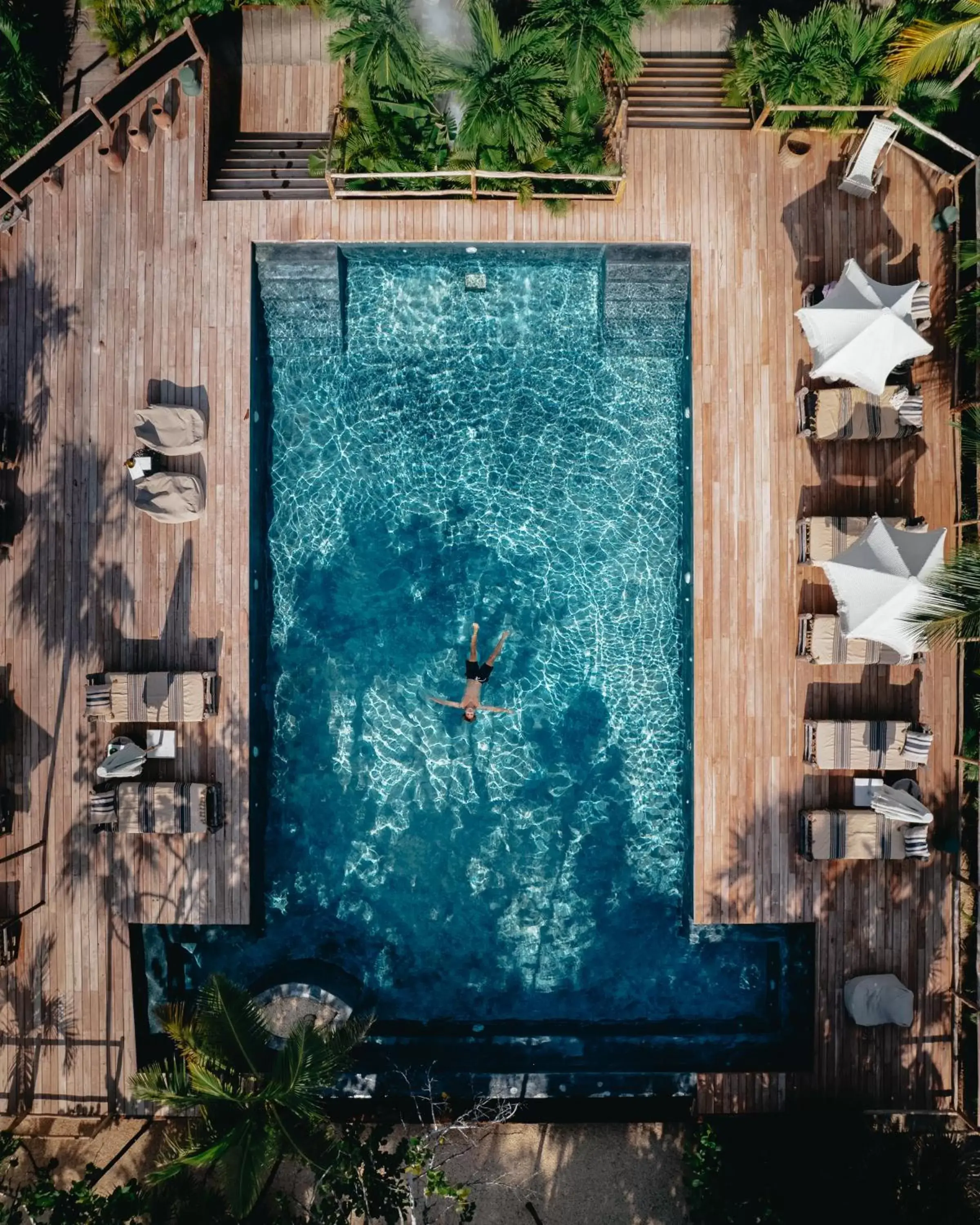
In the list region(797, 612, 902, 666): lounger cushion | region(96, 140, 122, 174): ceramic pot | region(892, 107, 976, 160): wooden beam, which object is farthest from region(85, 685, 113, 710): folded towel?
region(892, 107, 976, 160): wooden beam

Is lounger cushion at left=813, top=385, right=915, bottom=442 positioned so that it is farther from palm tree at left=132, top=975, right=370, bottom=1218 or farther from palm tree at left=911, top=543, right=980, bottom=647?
palm tree at left=132, top=975, right=370, bottom=1218

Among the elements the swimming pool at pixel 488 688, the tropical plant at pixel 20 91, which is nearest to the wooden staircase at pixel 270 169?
the swimming pool at pixel 488 688

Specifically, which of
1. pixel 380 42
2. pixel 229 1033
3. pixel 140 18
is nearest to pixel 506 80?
pixel 380 42

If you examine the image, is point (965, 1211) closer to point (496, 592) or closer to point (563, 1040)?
point (563, 1040)

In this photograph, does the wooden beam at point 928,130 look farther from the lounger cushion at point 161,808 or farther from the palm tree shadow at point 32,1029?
the palm tree shadow at point 32,1029

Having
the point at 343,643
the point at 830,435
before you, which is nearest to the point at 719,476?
the point at 830,435

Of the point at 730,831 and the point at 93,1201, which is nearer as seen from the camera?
the point at 93,1201
